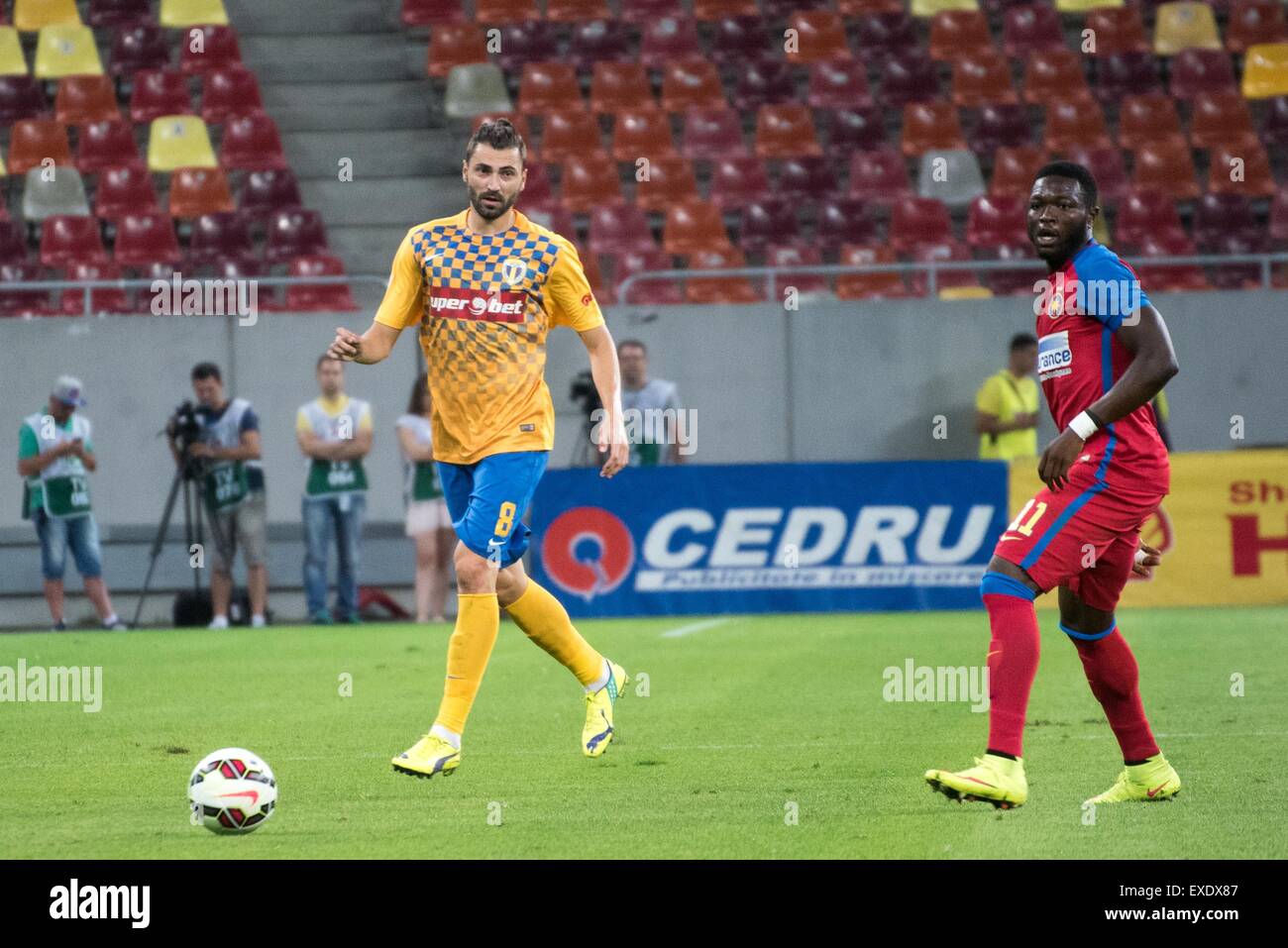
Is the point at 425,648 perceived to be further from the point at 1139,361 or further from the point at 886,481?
the point at 1139,361

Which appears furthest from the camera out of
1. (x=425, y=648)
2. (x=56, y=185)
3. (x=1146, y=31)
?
(x=1146, y=31)

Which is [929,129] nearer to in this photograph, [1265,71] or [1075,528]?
[1265,71]

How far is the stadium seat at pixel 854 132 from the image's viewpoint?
20797mm

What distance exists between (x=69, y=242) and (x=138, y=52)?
329cm

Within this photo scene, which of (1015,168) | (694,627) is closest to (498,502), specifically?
(694,627)

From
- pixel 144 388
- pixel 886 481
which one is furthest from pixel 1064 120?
pixel 144 388

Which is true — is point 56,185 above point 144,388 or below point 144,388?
above

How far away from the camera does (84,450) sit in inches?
627

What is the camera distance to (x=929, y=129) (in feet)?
68.2

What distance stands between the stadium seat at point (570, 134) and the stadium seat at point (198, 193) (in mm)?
3456

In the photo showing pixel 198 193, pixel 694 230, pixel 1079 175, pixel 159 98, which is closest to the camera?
pixel 1079 175

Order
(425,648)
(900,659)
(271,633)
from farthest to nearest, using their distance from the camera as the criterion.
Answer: (271,633)
(425,648)
(900,659)

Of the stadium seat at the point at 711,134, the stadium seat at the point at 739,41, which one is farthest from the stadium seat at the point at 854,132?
the stadium seat at the point at 739,41

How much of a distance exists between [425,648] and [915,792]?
277 inches
